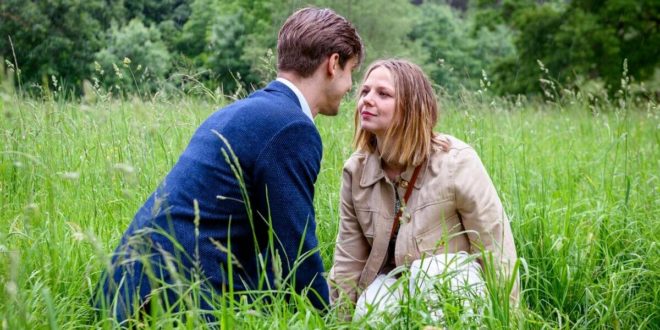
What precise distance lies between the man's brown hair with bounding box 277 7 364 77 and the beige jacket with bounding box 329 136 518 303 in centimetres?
60

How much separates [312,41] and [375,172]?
724mm

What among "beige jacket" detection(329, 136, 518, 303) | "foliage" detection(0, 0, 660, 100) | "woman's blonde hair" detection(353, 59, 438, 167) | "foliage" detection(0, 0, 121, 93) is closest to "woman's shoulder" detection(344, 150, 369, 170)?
"beige jacket" detection(329, 136, 518, 303)

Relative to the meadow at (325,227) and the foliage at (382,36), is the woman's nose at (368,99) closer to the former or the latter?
the meadow at (325,227)

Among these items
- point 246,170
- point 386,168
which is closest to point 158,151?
point 386,168

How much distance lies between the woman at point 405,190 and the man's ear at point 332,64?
0.40 meters

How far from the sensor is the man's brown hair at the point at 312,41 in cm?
251

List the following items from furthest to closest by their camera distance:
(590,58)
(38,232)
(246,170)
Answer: (590,58), (38,232), (246,170)

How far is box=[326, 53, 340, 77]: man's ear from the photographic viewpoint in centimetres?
253

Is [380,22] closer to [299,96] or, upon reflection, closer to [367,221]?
[367,221]

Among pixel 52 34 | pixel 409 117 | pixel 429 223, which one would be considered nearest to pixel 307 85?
pixel 409 117

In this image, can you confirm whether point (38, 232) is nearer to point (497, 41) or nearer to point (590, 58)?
point (590, 58)

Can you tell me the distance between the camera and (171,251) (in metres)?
2.16

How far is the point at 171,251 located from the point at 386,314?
674mm

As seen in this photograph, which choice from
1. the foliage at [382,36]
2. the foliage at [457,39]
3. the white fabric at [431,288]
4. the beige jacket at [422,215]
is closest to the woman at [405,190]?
the beige jacket at [422,215]
